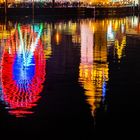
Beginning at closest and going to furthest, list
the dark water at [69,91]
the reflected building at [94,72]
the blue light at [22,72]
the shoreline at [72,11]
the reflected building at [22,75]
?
the dark water at [69,91], the reflected building at [22,75], the reflected building at [94,72], the blue light at [22,72], the shoreline at [72,11]

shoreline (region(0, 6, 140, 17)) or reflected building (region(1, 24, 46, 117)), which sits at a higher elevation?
shoreline (region(0, 6, 140, 17))

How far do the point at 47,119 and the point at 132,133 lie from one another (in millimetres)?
1654

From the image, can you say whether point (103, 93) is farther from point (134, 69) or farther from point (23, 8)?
point (23, 8)

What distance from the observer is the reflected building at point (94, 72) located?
1156cm

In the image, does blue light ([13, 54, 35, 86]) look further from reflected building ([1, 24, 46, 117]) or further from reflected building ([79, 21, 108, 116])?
reflected building ([79, 21, 108, 116])

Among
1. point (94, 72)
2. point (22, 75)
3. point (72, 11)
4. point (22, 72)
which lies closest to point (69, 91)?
point (22, 75)

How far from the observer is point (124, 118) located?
382 inches

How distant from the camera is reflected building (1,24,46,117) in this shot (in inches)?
426

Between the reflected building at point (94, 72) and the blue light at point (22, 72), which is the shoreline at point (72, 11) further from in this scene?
the blue light at point (22, 72)

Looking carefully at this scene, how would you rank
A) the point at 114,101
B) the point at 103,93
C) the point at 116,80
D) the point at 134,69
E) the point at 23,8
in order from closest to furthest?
1. the point at 114,101
2. the point at 103,93
3. the point at 116,80
4. the point at 134,69
5. the point at 23,8

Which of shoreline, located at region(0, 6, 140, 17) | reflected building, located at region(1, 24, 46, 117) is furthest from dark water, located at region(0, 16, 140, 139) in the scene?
shoreline, located at region(0, 6, 140, 17)

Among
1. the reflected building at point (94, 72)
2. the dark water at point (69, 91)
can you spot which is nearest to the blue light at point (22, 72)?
the dark water at point (69, 91)

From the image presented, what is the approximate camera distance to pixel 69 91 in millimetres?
12312

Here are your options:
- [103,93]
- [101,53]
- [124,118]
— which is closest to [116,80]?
[103,93]
